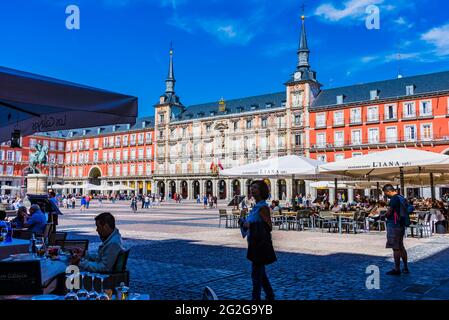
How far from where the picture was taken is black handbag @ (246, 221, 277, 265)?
438cm

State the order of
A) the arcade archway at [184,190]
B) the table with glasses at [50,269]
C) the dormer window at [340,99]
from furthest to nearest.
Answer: the arcade archway at [184,190] < the dormer window at [340,99] < the table with glasses at [50,269]

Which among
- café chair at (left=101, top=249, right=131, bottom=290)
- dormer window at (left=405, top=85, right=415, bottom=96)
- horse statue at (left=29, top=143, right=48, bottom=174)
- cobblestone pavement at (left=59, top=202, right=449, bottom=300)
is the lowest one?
cobblestone pavement at (left=59, top=202, right=449, bottom=300)

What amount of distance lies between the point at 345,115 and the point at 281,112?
9.13 meters

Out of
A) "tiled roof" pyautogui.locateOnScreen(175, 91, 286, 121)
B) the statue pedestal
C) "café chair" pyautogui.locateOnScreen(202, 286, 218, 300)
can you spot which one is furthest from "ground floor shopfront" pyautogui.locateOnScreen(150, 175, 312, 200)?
"café chair" pyautogui.locateOnScreen(202, 286, 218, 300)

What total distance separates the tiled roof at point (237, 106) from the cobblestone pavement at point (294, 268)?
46.5 metres

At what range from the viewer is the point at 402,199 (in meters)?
6.97

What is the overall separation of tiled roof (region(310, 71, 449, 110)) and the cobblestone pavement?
3718cm

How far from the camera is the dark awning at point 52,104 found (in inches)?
123

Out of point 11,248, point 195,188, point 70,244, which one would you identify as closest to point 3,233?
point 11,248

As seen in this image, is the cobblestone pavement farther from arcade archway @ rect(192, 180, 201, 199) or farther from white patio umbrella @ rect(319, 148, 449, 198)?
arcade archway @ rect(192, 180, 201, 199)

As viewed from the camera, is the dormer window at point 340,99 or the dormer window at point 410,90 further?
the dormer window at point 340,99

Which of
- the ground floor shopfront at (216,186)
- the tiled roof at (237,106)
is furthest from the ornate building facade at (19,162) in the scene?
the tiled roof at (237,106)

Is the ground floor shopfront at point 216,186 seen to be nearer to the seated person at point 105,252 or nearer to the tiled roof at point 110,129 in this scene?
the tiled roof at point 110,129
